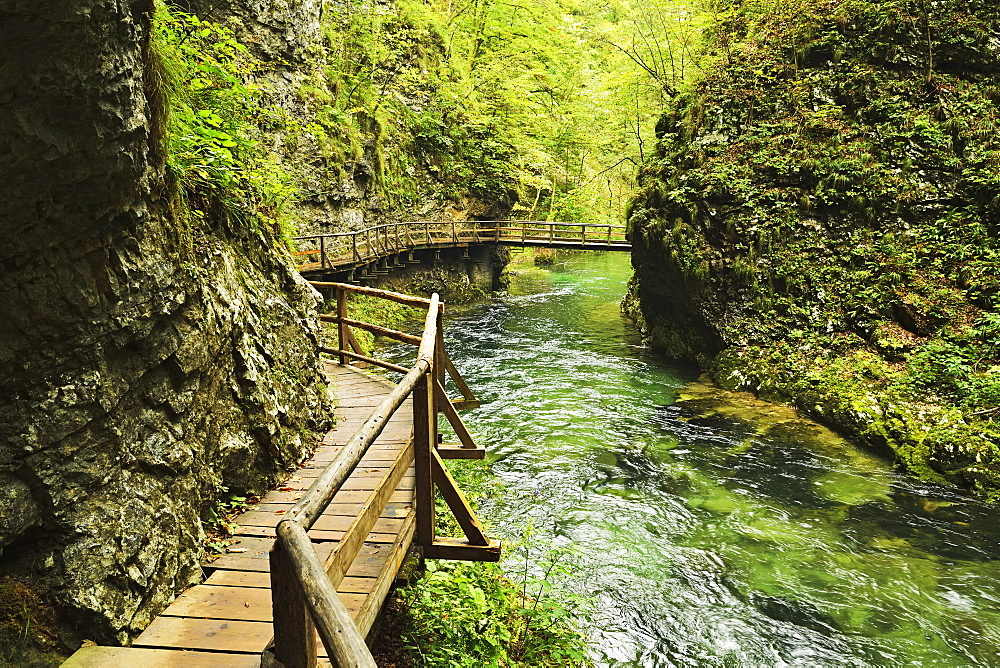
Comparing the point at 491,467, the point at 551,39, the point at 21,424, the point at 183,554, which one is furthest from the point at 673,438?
the point at 551,39

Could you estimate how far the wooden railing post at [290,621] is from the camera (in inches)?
78.7

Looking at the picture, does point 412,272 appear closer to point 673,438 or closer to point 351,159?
point 351,159

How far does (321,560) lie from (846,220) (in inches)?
568

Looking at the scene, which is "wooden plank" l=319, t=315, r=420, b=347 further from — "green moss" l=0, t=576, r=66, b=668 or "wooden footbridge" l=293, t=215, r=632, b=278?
"wooden footbridge" l=293, t=215, r=632, b=278

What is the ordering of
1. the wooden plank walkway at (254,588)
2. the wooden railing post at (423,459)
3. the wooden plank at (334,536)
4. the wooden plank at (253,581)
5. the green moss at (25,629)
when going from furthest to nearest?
the wooden plank at (334,536), the wooden railing post at (423,459), the wooden plank at (253,581), the wooden plank walkway at (254,588), the green moss at (25,629)

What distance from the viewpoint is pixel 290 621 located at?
6.64 ft

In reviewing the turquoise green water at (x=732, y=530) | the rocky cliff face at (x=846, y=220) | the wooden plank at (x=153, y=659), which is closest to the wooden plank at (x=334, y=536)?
the wooden plank at (x=153, y=659)

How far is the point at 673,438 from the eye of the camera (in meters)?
10.9

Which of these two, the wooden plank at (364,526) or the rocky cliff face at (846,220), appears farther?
the rocky cliff face at (846,220)

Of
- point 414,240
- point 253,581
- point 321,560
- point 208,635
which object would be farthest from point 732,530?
point 414,240

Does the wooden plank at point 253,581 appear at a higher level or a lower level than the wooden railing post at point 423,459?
lower

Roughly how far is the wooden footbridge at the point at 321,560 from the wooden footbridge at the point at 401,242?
11.5 meters

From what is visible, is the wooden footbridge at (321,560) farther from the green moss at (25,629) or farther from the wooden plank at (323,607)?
the green moss at (25,629)

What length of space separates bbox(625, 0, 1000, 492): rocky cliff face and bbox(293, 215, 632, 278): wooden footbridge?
19.2 ft
